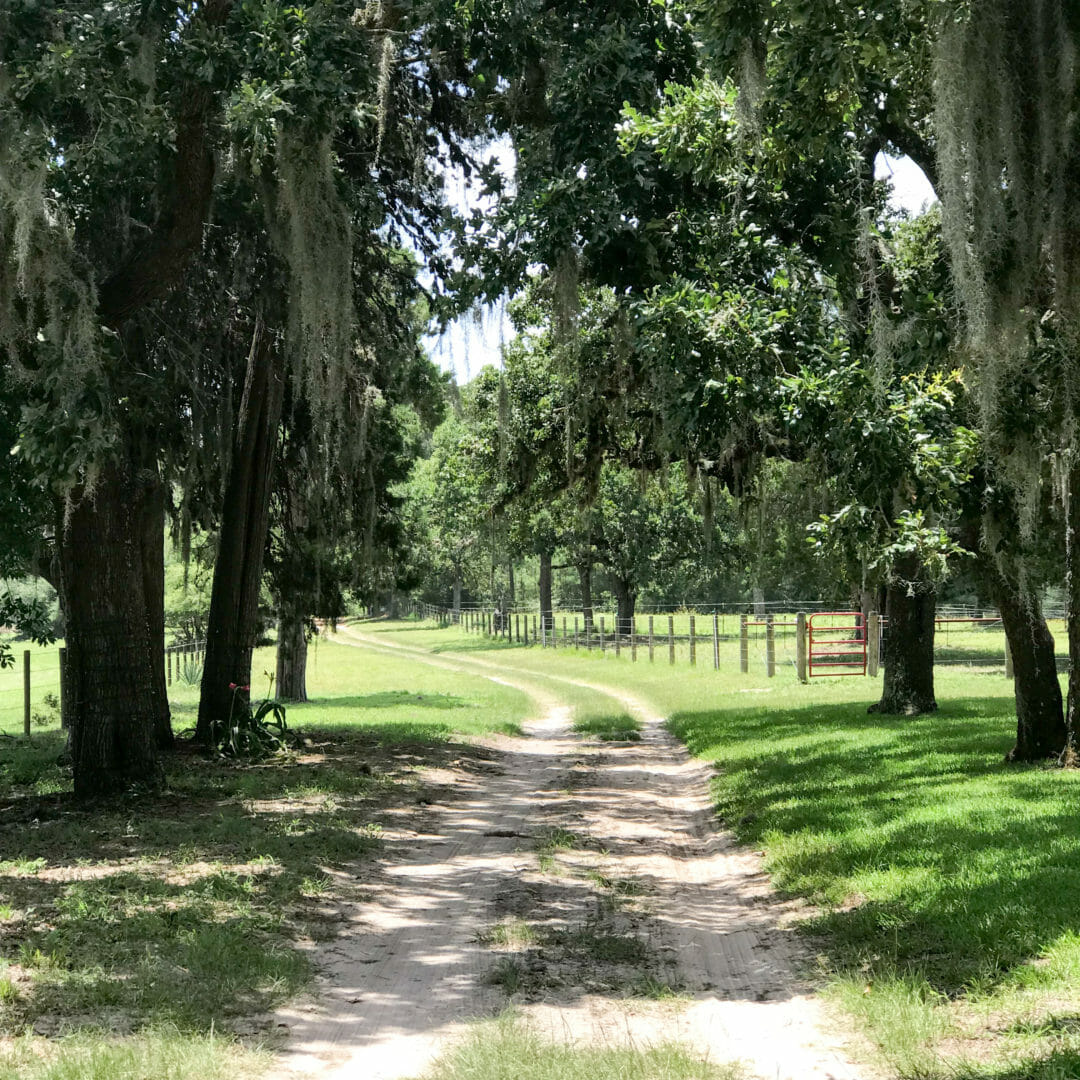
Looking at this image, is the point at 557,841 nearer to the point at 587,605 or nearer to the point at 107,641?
the point at 107,641

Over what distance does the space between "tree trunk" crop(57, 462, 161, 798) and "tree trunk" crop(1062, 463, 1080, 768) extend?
24.8 feet

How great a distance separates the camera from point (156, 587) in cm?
1313

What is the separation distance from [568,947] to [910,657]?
10738mm

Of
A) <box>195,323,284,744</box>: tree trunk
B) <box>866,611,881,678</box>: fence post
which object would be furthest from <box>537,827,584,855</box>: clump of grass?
<box>866,611,881,678</box>: fence post

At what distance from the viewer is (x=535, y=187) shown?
28.5ft

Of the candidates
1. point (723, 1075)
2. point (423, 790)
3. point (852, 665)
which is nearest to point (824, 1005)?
point (723, 1075)

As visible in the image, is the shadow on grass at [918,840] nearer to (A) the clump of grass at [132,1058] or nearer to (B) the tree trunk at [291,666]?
(A) the clump of grass at [132,1058]

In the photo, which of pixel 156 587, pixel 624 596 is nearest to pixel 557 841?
pixel 156 587

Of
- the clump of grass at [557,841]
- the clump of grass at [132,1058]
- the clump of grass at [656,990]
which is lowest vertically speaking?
the clump of grass at [557,841]

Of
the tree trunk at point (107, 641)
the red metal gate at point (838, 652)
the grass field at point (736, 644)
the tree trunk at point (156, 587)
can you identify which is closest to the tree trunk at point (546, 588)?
the grass field at point (736, 644)

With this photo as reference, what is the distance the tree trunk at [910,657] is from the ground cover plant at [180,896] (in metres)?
5.49

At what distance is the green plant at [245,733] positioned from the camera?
509 inches

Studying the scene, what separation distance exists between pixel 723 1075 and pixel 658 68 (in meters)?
7.75

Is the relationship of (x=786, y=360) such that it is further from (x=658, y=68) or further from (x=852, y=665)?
(x=852, y=665)
